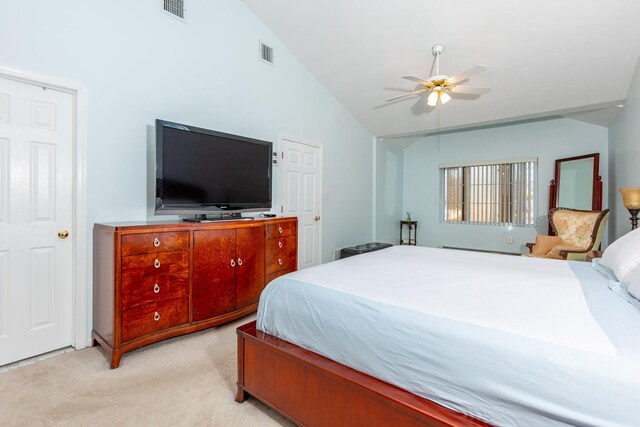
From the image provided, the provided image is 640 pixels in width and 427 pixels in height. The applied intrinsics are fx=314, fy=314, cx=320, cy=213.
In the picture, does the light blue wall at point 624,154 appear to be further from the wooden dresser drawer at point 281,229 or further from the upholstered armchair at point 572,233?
the wooden dresser drawer at point 281,229

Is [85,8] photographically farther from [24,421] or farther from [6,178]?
[24,421]

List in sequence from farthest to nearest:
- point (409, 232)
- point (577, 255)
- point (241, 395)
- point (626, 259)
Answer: point (409, 232)
point (577, 255)
point (241, 395)
point (626, 259)

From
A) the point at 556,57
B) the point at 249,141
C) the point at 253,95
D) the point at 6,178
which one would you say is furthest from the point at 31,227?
the point at 556,57

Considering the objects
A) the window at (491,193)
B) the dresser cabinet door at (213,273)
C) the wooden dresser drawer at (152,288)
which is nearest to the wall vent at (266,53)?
the dresser cabinet door at (213,273)

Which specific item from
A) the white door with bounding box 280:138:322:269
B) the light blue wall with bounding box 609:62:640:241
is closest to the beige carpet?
the white door with bounding box 280:138:322:269

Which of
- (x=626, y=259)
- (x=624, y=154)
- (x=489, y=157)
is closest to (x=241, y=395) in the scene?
(x=626, y=259)

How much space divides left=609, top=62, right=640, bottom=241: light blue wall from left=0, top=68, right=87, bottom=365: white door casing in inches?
210

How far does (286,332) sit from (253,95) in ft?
9.89

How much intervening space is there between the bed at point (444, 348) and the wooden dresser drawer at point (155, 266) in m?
0.99

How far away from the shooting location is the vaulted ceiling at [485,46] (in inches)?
122

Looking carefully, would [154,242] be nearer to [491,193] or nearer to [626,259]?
[626,259]

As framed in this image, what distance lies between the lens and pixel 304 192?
14.8ft

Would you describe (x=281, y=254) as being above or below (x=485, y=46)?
below

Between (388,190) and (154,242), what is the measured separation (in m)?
5.07
